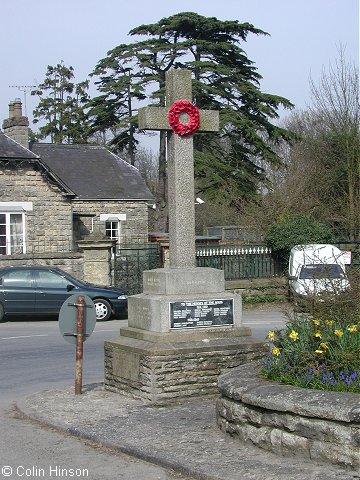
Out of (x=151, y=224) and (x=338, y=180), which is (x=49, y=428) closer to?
(x=338, y=180)

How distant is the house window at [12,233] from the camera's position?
99.2 feet

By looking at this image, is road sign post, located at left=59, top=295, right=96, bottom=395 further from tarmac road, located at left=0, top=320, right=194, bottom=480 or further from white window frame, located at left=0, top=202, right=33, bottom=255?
white window frame, located at left=0, top=202, right=33, bottom=255

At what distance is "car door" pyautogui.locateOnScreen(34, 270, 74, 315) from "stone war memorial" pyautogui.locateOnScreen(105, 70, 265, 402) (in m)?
11.5

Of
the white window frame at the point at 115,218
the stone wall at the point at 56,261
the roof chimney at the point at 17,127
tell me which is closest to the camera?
the stone wall at the point at 56,261

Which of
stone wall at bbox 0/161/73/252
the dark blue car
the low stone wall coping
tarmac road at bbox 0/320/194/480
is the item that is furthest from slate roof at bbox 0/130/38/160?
the low stone wall coping

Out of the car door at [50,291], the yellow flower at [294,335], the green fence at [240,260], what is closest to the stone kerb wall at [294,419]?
the yellow flower at [294,335]

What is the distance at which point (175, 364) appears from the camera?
985 cm

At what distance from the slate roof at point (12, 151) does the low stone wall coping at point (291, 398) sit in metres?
22.8

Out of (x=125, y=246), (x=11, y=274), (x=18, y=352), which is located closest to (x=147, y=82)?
(x=125, y=246)

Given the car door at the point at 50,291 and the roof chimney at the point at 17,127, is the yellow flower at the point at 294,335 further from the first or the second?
the roof chimney at the point at 17,127

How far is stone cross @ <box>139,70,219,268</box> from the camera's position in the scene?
415 inches

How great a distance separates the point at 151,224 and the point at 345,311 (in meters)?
41.3

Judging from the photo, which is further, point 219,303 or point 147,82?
point 147,82

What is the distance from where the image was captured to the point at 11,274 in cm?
2250
